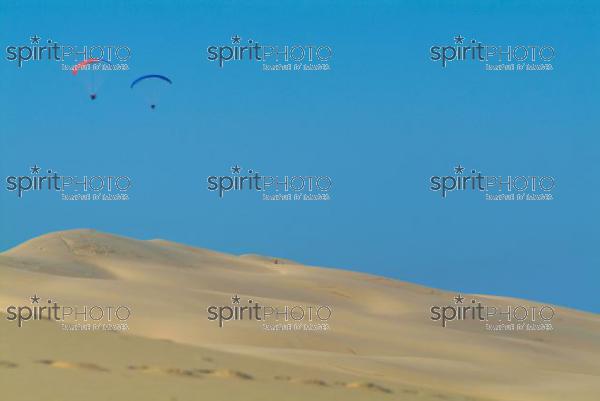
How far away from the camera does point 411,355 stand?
13.1 metres

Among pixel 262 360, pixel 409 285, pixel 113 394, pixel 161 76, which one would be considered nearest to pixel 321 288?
pixel 409 285

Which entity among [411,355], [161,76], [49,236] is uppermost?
[161,76]

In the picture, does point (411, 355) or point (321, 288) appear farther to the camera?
point (321, 288)

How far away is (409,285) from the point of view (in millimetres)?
23688

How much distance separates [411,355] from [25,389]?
798 centimetres

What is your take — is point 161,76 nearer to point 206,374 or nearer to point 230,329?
point 230,329

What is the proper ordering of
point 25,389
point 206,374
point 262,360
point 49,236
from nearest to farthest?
point 25,389, point 206,374, point 262,360, point 49,236

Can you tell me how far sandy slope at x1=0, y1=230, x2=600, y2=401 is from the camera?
688 cm

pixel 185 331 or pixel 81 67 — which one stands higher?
pixel 81 67

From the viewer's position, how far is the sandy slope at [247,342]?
22.6ft

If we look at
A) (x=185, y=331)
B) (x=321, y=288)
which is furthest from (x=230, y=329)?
(x=321, y=288)

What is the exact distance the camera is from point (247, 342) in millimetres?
11891

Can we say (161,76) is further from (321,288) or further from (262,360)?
(262,360)

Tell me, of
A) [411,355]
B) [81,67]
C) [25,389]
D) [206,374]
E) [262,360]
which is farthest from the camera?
[81,67]
